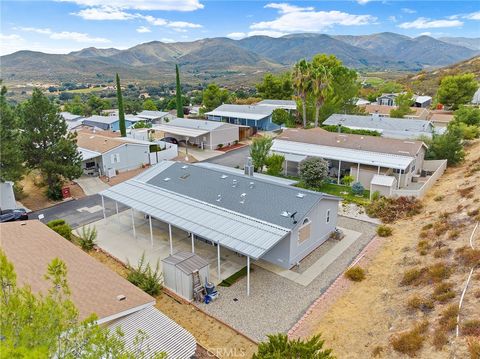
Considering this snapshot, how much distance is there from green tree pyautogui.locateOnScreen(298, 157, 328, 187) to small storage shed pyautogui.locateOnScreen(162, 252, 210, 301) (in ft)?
51.6

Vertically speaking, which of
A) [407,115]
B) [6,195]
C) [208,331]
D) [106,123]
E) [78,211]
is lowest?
[208,331]

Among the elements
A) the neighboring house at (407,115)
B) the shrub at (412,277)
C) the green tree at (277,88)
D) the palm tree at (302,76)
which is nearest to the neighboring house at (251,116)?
the palm tree at (302,76)

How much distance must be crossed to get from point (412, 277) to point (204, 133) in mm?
34382

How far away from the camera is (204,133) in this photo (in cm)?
4612

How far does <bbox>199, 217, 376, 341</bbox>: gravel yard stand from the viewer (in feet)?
48.0

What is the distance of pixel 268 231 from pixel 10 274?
12.7m

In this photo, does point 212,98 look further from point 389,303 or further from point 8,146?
point 389,303

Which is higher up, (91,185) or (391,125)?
(391,125)

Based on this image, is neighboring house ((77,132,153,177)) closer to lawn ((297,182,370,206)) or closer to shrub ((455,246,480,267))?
lawn ((297,182,370,206))

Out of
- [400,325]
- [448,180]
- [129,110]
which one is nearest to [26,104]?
[400,325]

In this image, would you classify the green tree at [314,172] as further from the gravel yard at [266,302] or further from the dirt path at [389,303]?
the gravel yard at [266,302]

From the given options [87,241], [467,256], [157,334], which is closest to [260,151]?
[87,241]

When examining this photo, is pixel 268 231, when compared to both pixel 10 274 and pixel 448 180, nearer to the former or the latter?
pixel 10 274

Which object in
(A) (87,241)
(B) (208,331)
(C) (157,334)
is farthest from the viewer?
(A) (87,241)
